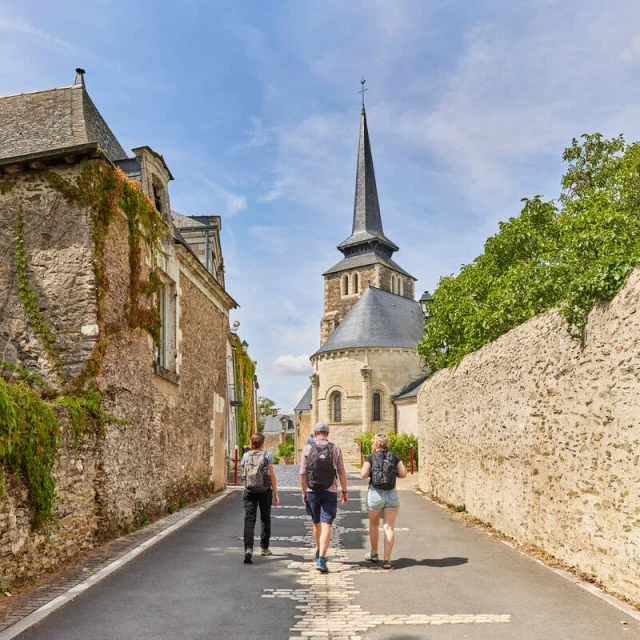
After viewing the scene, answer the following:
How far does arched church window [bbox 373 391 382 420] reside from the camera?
1633 inches

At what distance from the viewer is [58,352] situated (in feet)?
28.4

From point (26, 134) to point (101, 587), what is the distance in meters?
7.15

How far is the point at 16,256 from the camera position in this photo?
8.92 meters

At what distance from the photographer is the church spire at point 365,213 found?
66.4m

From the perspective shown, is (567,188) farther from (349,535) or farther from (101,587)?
(101,587)

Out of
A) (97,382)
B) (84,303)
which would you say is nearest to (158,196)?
(84,303)

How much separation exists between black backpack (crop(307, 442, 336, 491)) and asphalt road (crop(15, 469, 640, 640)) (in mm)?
845

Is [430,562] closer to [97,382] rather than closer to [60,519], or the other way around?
[60,519]

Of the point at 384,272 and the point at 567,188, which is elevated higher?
the point at 384,272

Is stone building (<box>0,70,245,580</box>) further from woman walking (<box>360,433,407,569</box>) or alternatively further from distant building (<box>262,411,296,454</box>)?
distant building (<box>262,411,296,454</box>)

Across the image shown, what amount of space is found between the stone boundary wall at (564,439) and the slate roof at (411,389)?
2783cm

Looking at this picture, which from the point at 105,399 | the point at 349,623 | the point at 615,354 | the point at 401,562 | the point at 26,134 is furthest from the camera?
the point at 26,134

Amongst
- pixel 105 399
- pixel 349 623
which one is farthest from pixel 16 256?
pixel 349 623

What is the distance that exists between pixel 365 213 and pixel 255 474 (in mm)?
61136
